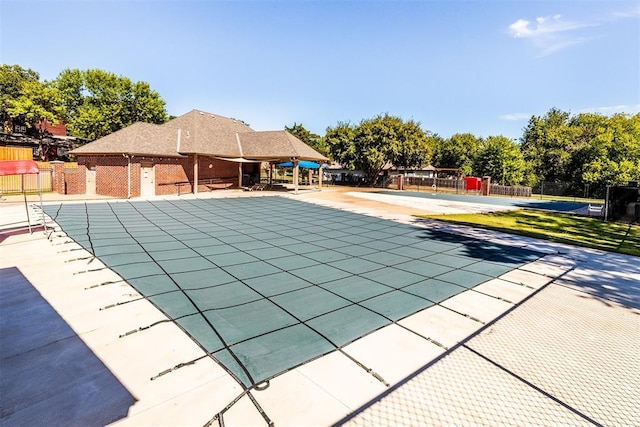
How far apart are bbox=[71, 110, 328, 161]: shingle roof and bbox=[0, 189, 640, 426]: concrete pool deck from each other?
1796 cm

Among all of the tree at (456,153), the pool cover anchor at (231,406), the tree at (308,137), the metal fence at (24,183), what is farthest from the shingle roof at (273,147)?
the tree at (456,153)

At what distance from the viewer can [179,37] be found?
17625 mm

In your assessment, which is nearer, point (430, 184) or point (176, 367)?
point (176, 367)

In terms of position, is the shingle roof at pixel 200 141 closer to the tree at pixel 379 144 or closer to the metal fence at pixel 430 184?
the tree at pixel 379 144

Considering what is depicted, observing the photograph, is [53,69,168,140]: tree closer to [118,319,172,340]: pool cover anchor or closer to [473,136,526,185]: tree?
[118,319,172,340]: pool cover anchor

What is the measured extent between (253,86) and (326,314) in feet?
99.6

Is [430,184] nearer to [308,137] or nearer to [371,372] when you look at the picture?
[308,137]

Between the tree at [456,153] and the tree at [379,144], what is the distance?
36.9ft

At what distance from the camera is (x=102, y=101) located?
35.8 m

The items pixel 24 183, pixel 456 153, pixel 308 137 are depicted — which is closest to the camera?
pixel 24 183

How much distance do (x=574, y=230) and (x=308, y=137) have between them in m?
40.1

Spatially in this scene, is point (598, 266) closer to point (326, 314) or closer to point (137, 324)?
point (326, 314)

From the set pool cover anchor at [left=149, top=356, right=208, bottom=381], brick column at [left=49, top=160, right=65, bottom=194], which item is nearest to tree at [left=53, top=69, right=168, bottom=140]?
brick column at [left=49, top=160, right=65, bottom=194]

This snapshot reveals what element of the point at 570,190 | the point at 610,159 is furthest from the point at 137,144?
the point at 610,159
